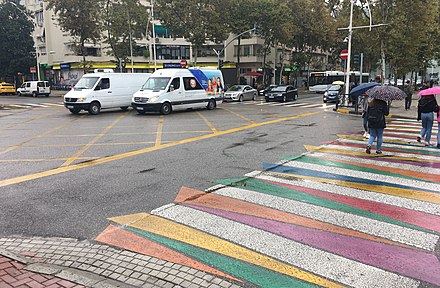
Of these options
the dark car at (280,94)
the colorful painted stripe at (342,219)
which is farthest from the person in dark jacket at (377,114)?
the dark car at (280,94)

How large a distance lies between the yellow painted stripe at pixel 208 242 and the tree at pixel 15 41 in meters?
57.6

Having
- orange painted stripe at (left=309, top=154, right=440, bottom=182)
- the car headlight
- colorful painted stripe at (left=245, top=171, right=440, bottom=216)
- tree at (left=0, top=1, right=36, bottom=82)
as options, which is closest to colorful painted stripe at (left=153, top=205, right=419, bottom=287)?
colorful painted stripe at (left=245, top=171, right=440, bottom=216)

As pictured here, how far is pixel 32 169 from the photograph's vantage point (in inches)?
320

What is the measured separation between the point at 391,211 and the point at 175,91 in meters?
16.1

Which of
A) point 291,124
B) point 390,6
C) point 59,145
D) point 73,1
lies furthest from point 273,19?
point 59,145

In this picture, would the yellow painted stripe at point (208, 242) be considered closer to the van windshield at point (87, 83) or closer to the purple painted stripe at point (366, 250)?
the purple painted stripe at point (366, 250)

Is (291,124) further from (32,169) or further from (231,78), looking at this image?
(231,78)

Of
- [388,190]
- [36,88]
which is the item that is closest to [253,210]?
[388,190]

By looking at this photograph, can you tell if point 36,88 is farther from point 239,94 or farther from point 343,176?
point 343,176

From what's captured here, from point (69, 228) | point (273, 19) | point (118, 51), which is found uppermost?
point (273, 19)

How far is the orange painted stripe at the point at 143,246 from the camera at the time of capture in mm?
4013

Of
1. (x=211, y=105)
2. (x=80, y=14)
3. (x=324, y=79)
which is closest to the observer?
(x=211, y=105)

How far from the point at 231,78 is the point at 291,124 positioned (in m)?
46.8

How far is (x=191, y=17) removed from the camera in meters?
34.2
